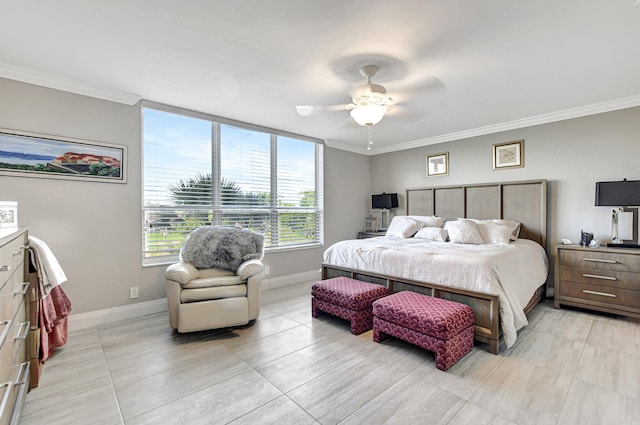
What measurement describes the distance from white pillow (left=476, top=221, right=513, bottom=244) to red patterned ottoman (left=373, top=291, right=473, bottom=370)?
1771 millimetres

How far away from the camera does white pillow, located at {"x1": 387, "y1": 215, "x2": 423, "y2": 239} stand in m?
4.65

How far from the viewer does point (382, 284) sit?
3379 millimetres

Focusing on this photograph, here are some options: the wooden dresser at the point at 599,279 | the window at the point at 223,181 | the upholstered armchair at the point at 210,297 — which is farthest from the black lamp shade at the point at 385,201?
the upholstered armchair at the point at 210,297

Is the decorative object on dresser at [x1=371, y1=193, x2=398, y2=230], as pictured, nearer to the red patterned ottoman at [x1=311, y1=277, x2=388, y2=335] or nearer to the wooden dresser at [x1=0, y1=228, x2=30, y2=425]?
the red patterned ottoman at [x1=311, y1=277, x2=388, y2=335]

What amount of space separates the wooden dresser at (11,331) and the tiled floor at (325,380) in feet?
0.91

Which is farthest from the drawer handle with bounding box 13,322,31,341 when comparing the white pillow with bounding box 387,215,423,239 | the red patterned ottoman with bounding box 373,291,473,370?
the white pillow with bounding box 387,215,423,239

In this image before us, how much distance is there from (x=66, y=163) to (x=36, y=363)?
75.6 inches

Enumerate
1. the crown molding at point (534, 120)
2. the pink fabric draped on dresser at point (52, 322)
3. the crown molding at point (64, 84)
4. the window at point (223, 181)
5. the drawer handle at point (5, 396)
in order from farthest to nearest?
the window at point (223, 181) → the crown molding at point (534, 120) → the crown molding at point (64, 84) → the pink fabric draped on dresser at point (52, 322) → the drawer handle at point (5, 396)

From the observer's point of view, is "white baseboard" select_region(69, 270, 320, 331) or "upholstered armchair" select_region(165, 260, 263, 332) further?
"white baseboard" select_region(69, 270, 320, 331)

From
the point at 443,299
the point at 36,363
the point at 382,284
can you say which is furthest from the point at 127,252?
the point at 443,299

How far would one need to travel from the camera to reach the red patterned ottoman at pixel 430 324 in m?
2.23

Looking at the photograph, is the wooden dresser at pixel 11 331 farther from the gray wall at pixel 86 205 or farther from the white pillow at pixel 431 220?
the white pillow at pixel 431 220

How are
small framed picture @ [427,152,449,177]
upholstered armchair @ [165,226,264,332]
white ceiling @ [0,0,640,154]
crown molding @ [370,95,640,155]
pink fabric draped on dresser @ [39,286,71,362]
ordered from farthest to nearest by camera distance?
1. small framed picture @ [427,152,449,177]
2. crown molding @ [370,95,640,155]
3. upholstered armchair @ [165,226,264,332]
4. pink fabric draped on dresser @ [39,286,71,362]
5. white ceiling @ [0,0,640,154]

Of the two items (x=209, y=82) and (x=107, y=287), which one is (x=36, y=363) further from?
(x=209, y=82)
